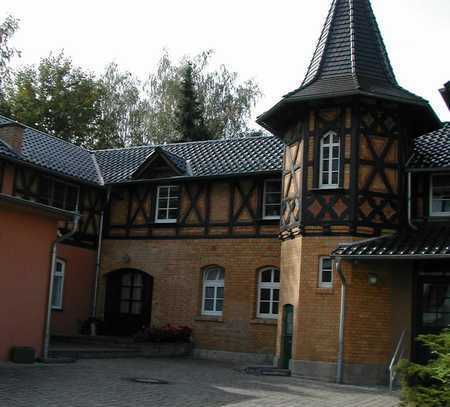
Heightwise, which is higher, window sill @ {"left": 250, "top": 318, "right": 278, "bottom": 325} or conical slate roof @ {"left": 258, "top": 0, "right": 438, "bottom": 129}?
conical slate roof @ {"left": 258, "top": 0, "right": 438, "bottom": 129}

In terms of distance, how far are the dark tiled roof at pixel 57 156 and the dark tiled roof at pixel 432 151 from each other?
36.6 ft

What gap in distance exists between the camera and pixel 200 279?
76.3 ft

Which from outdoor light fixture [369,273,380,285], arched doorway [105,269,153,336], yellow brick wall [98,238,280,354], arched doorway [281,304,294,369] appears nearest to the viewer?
outdoor light fixture [369,273,380,285]

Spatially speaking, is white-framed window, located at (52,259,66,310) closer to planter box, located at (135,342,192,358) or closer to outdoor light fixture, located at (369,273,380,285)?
planter box, located at (135,342,192,358)

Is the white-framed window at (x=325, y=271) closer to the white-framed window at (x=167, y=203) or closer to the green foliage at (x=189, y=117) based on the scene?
the white-framed window at (x=167, y=203)

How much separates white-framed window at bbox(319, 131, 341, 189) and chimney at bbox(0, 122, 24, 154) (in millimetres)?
10034

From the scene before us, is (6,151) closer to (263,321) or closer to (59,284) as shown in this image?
(59,284)

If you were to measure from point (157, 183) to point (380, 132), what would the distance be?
28.3 feet

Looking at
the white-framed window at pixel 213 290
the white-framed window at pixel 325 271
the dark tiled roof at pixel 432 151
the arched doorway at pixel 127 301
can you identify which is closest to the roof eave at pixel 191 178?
the white-framed window at pixel 213 290

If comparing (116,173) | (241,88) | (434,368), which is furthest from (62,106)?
(434,368)

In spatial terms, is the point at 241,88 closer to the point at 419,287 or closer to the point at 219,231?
the point at 219,231

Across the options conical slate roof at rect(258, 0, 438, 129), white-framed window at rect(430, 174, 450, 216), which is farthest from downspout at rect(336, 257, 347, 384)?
conical slate roof at rect(258, 0, 438, 129)

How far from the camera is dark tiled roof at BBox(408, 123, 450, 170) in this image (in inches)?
724

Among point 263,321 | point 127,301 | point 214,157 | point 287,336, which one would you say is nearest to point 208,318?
point 263,321
